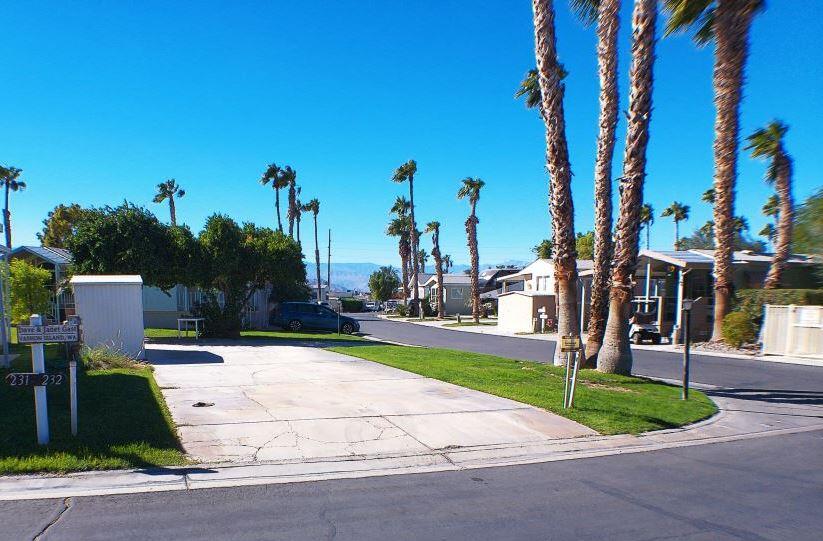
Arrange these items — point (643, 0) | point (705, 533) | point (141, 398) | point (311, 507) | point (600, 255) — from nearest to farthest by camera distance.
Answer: point (705, 533)
point (311, 507)
point (141, 398)
point (643, 0)
point (600, 255)

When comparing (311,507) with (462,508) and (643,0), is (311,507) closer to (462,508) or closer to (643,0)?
(462,508)

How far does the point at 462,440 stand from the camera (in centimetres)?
747

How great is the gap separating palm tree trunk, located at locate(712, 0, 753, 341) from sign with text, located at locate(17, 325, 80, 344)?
19.5 meters

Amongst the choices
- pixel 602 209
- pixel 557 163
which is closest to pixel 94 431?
pixel 557 163

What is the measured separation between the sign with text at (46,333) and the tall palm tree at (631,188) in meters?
10.7

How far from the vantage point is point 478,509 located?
5.18m

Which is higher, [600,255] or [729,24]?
[729,24]

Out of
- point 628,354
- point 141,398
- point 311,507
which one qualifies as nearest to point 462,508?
point 311,507


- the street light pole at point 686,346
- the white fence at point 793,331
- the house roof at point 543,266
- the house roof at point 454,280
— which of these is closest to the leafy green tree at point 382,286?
the house roof at point 454,280

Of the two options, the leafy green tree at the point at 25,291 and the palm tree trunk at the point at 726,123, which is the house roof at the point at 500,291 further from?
the leafy green tree at the point at 25,291

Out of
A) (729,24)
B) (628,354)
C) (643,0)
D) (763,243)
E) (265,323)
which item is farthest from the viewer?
(763,243)

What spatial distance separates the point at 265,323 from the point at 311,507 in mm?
28851

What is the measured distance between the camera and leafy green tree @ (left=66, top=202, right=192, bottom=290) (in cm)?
1891

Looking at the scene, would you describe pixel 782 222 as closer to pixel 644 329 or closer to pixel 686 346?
pixel 644 329
